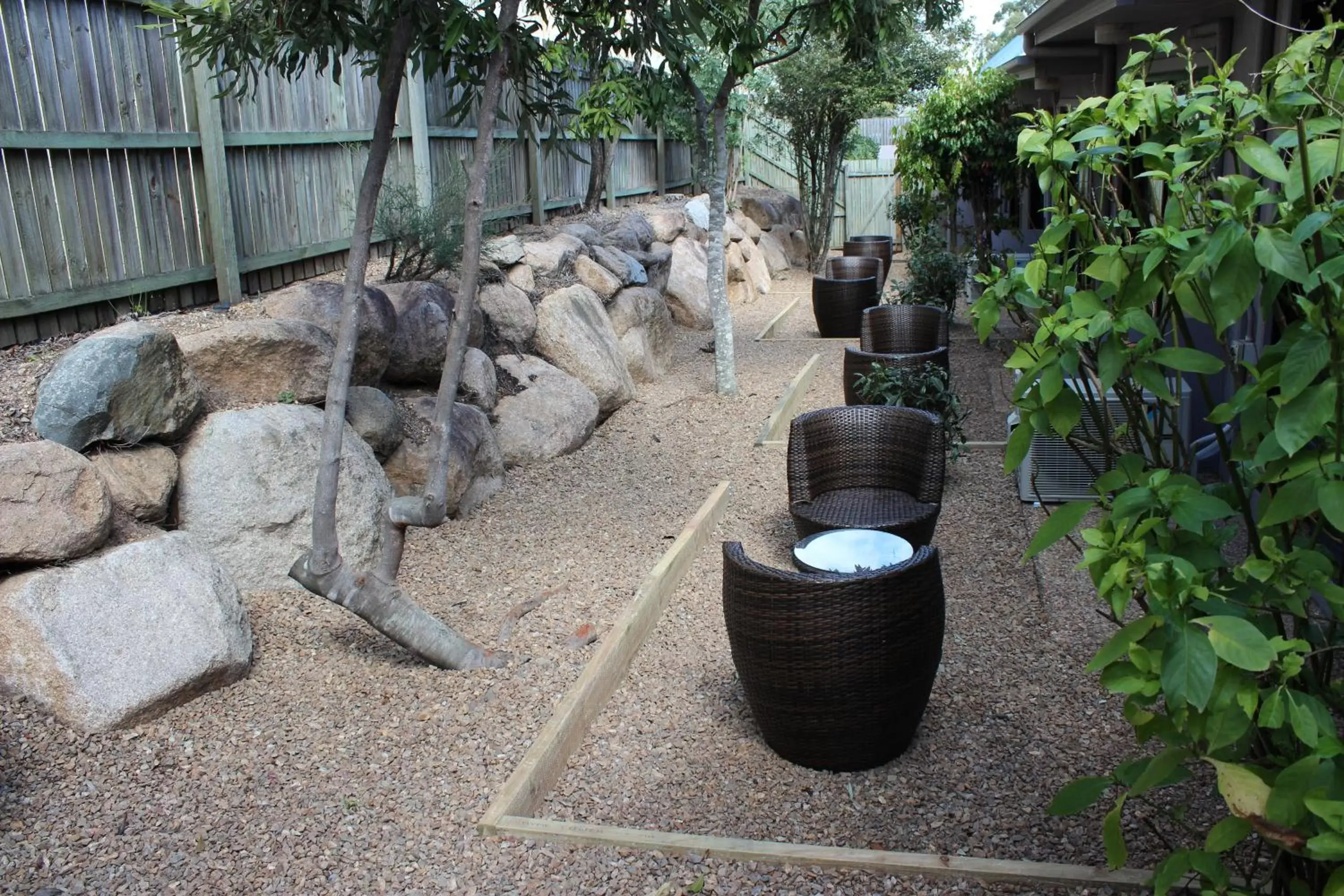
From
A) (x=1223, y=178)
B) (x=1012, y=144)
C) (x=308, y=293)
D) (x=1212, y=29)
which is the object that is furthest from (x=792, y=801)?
(x=1012, y=144)

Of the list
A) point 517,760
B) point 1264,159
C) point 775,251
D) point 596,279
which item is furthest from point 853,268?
point 1264,159

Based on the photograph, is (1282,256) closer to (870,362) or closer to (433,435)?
(433,435)

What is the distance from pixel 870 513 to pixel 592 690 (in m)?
1.84

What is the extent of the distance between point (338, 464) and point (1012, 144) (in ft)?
33.2

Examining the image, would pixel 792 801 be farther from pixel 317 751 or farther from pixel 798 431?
pixel 798 431

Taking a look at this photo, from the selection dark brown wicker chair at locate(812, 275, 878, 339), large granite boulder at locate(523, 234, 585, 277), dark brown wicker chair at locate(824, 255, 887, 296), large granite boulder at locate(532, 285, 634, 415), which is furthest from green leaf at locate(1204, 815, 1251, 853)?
dark brown wicker chair at locate(824, 255, 887, 296)

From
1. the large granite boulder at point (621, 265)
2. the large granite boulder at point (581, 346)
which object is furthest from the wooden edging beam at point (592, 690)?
the large granite boulder at point (621, 265)

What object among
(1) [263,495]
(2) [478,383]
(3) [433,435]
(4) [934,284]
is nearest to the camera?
(3) [433,435]

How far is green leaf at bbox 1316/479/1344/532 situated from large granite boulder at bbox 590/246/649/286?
898cm

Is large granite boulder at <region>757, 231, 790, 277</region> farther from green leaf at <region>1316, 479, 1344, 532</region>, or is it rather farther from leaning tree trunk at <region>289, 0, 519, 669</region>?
green leaf at <region>1316, 479, 1344, 532</region>

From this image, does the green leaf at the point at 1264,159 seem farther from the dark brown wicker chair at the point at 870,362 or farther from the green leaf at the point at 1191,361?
the dark brown wicker chair at the point at 870,362

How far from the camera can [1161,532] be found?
74.1 inches

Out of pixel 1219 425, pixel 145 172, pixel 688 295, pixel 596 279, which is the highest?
pixel 145 172

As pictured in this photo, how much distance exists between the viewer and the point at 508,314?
8.32 meters
